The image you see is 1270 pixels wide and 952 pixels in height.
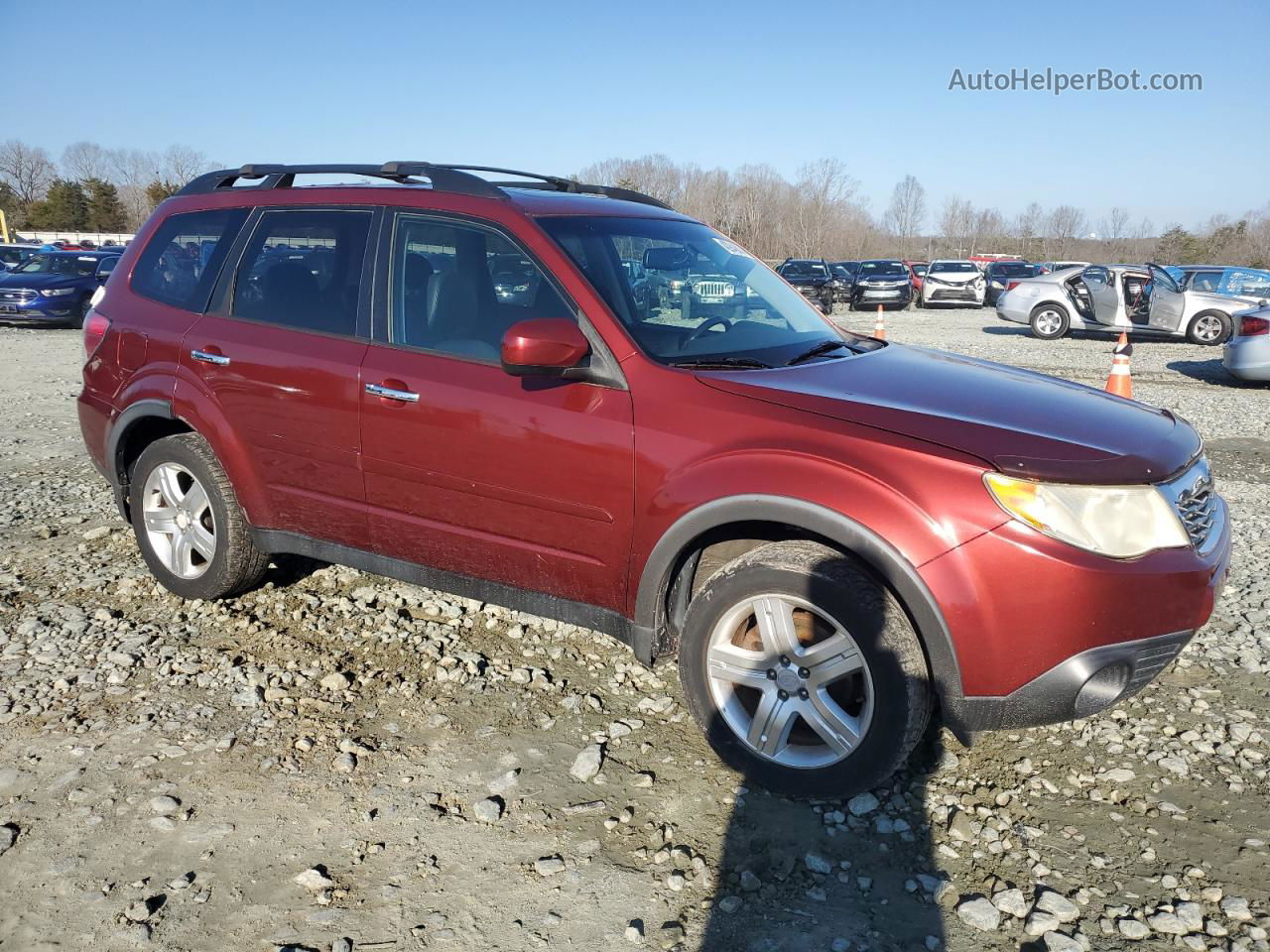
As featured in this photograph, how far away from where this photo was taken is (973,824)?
3.00 metres

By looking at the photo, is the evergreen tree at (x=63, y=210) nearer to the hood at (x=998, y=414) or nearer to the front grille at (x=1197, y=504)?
the hood at (x=998, y=414)

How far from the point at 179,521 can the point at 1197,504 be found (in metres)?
4.16

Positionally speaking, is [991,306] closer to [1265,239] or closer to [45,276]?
[45,276]

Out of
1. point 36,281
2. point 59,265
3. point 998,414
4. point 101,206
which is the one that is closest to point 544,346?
point 998,414

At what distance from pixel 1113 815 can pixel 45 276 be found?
21473 mm

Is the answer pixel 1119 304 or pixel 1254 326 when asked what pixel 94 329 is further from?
pixel 1119 304

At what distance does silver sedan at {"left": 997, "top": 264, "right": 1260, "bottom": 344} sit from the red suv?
16344 mm

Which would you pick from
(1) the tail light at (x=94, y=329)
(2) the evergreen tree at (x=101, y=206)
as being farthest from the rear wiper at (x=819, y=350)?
(2) the evergreen tree at (x=101, y=206)

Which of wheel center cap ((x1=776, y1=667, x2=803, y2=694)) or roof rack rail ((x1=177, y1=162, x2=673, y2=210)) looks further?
roof rack rail ((x1=177, y1=162, x2=673, y2=210))

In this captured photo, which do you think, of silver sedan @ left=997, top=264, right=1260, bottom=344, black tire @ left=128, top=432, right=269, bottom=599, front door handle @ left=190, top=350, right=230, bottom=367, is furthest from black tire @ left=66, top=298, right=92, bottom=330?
silver sedan @ left=997, top=264, right=1260, bottom=344

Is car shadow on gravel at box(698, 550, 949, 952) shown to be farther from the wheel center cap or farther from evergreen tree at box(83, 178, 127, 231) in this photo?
evergreen tree at box(83, 178, 127, 231)

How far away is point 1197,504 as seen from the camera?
307 cm

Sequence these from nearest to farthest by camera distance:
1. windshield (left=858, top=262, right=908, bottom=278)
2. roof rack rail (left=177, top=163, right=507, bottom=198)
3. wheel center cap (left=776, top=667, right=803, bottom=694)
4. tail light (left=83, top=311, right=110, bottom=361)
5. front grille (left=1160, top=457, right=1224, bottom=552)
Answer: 1. front grille (left=1160, top=457, right=1224, bottom=552)
2. wheel center cap (left=776, top=667, right=803, bottom=694)
3. roof rack rail (left=177, top=163, right=507, bottom=198)
4. tail light (left=83, top=311, right=110, bottom=361)
5. windshield (left=858, top=262, right=908, bottom=278)

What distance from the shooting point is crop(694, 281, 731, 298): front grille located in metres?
3.93
